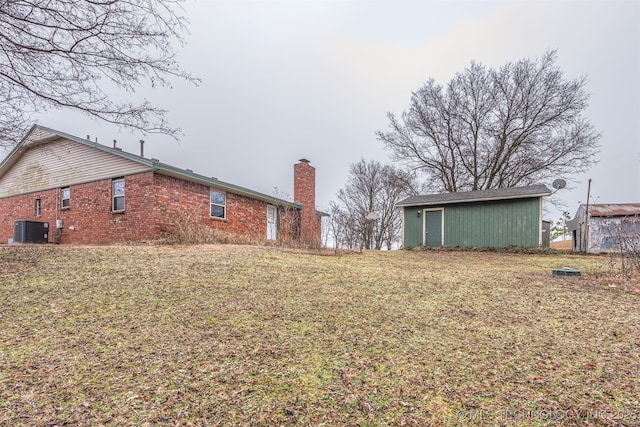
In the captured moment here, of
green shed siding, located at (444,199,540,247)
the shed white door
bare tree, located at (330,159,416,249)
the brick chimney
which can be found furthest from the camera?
bare tree, located at (330,159,416,249)

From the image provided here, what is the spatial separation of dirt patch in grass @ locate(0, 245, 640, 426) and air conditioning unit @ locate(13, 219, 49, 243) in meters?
9.49

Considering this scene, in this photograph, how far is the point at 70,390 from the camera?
5.98ft

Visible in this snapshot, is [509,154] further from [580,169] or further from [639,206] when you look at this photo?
[639,206]

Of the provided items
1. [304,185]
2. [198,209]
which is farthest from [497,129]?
[198,209]

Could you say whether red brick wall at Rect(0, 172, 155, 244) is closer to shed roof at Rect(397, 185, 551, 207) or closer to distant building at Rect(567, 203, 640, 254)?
shed roof at Rect(397, 185, 551, 207)

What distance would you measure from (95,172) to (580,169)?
2271 centimetres

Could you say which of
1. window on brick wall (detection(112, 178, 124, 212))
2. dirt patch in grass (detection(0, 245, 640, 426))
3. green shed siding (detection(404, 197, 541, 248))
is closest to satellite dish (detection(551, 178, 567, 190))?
green shed siding (detection(404, 197, 541, 248))

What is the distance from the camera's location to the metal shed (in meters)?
12.2

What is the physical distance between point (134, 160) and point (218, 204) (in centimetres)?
332

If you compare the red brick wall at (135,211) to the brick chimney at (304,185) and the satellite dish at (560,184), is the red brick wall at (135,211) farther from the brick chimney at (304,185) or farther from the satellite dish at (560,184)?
the satellite dish at (560,184)

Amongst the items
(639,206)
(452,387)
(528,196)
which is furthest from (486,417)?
(639,206)

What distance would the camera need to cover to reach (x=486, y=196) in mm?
13023

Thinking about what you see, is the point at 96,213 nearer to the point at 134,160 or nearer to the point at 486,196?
the point at 134,160

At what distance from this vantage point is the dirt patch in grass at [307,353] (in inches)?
67.0
